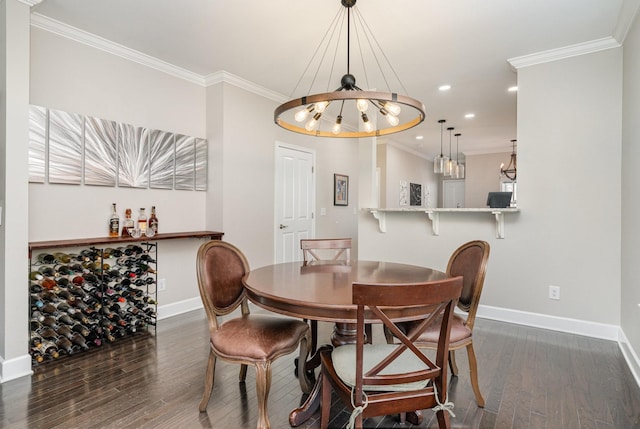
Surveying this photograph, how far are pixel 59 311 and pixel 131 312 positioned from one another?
0.55 meters

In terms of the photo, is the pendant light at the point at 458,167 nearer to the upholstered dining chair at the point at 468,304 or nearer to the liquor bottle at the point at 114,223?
the upholstered dining chair at the point at 468,304

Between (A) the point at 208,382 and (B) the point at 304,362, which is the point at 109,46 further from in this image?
(B) the point at 304,362

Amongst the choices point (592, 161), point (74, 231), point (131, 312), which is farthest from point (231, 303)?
point (592, 161)

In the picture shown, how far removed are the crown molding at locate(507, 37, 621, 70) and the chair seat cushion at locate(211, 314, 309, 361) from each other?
10.7 ft

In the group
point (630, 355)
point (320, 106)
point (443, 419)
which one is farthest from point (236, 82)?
point (630, 355)

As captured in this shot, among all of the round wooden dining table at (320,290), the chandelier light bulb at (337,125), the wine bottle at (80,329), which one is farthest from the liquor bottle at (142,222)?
the chandelier light bulb at (337,125)

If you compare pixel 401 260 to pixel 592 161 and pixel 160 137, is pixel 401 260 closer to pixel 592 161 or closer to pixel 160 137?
pixel 592 161

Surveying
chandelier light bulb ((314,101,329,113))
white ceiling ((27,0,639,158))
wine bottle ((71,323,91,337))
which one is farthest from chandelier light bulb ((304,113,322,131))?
wine bottle ((71,323,91,337))

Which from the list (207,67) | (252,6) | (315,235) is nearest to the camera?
(252,6)

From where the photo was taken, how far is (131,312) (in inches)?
122

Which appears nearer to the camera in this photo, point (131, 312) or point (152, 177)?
point (131, 312)

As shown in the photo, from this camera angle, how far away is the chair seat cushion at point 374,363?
1.45m

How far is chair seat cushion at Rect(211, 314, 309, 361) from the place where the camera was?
176 cm

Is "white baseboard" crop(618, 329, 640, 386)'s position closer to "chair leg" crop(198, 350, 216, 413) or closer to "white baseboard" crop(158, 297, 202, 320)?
"chair leg" crop(198, 350, 216, 413)
